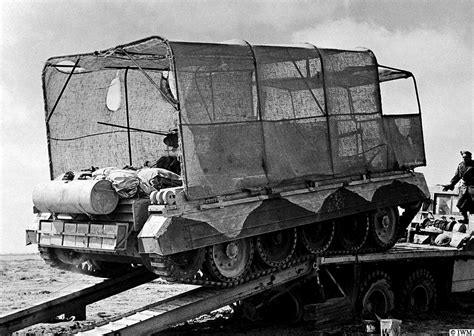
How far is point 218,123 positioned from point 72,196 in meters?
1.83

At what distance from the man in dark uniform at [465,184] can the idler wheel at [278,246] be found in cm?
444

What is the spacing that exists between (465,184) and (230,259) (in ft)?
19.3

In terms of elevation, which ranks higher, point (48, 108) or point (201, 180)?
point (48, 108)

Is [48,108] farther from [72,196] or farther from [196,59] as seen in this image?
[196,59]

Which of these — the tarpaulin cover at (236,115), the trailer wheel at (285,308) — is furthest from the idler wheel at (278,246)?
the trailer wheel at (285,308)

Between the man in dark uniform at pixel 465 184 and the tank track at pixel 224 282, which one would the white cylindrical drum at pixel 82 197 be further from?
the man in dark uniform at pixel 465 184

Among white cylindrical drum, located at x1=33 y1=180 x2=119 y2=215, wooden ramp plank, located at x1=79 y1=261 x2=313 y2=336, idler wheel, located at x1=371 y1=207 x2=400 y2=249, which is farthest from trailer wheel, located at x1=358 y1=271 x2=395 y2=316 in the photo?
white cylindrical drum, located at x1=33 y1=180 x2=119 y2=215

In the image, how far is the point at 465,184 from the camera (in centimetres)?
1244

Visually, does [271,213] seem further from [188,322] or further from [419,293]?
[419,293]

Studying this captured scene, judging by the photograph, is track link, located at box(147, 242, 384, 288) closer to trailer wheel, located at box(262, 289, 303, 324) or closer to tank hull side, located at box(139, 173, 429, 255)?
tank hull side, located at box(139, 173, 429, 255)

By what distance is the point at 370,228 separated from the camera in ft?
33.9

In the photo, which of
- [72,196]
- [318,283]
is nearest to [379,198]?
[318,283]

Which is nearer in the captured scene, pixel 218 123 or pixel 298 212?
pixel 218 123

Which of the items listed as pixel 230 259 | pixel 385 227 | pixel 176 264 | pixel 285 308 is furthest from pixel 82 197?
pixel 385 227
